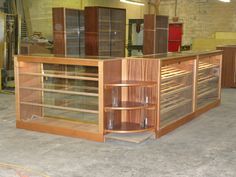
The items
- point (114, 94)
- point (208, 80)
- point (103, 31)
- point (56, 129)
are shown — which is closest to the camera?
point (114, 94)

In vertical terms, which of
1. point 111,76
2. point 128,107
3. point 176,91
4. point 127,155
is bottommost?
point 127,155

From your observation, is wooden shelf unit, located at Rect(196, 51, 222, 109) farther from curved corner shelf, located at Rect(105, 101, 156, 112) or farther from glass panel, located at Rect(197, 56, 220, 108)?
curved corner shelf, located at Rect(105, 101, 156, 112)

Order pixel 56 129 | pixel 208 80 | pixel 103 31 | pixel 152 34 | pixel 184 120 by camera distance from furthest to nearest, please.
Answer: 1. pixel 152 34
2. pixel 103 31
3. pixel 208 80
4. pixel 184 120
5. pixel 56 129

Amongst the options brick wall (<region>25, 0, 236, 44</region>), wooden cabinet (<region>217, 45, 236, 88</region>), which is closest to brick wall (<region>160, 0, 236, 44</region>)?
brick wall (<region>25, 0, 236, 44</region>)

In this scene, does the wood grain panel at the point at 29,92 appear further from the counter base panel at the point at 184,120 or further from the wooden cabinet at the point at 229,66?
the wooden cabinet at the point at 229,66

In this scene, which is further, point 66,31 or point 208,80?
point 66,31

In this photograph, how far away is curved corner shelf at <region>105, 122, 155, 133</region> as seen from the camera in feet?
14.7

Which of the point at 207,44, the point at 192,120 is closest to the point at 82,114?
the point at 192,120

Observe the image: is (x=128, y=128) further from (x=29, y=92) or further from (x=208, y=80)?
(x=208, y=80)

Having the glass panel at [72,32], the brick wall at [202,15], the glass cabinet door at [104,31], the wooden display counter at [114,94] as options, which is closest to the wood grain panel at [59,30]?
the glass panel at [72,32]

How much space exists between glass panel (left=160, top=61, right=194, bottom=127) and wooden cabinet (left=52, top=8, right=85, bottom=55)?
3.41 metres

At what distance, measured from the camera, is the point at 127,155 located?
13.1 ft

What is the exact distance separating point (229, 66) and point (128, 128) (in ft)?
17.7

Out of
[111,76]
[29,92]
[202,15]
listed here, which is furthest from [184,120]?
[202,15]
